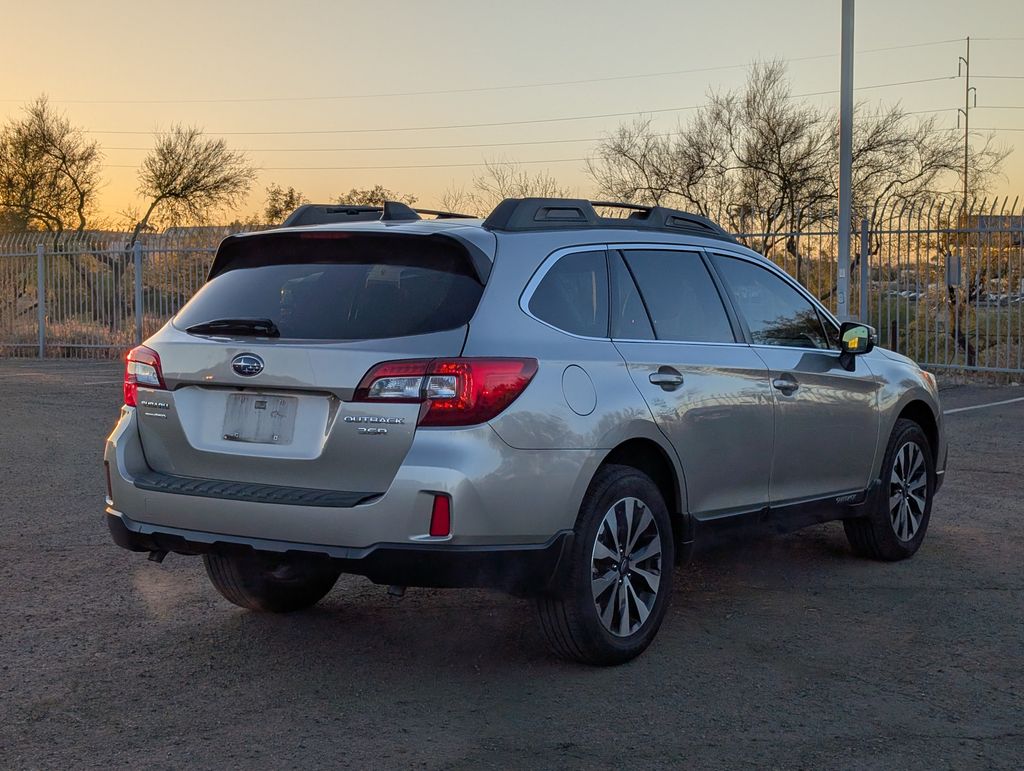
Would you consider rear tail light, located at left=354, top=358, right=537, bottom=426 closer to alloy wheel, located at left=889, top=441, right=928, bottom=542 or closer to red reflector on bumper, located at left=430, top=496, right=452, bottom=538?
red reflector on bumper, located at left=430, top=496, right=452, bottom=538

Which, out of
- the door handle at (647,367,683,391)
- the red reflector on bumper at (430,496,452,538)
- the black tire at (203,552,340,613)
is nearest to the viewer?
the red reflector on bumper at (430,496,452,538)

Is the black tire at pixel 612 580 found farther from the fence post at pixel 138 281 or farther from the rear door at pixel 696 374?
the fence post at pixel 138 281

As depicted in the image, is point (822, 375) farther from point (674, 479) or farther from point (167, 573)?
point (167, 573)

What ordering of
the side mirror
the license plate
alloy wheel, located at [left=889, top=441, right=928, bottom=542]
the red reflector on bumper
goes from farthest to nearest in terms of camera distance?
alloy wheel, located at [left=889, top=441, right=928, bottom=542]
the side mirror
the license plate
the red reflector on bumper

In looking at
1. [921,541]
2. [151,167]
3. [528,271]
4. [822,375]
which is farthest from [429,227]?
[151,167]

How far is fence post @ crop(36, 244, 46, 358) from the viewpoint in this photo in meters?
25.3

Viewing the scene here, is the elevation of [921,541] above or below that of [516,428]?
below

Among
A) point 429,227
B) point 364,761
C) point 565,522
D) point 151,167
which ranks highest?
point 151,167

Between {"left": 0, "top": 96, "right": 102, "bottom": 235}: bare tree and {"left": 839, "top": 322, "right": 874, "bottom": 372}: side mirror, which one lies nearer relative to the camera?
{"left": 839, "top": 322, "right": 874, "bottom": 372}: side mirror

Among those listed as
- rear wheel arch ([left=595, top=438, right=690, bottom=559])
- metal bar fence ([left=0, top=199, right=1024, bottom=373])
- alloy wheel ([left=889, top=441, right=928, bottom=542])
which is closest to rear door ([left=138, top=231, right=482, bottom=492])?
rear wheel arch ([left=595, top=438, right=690, bottom=559])

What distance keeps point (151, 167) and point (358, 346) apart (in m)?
39.6

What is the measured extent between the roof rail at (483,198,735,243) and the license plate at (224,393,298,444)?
3.48 ft

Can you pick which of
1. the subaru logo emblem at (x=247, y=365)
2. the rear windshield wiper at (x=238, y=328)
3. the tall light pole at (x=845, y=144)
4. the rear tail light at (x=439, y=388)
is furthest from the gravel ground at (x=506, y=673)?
the tall light pole at (x=845, y=144)

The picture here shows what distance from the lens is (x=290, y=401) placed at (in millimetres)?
4512
